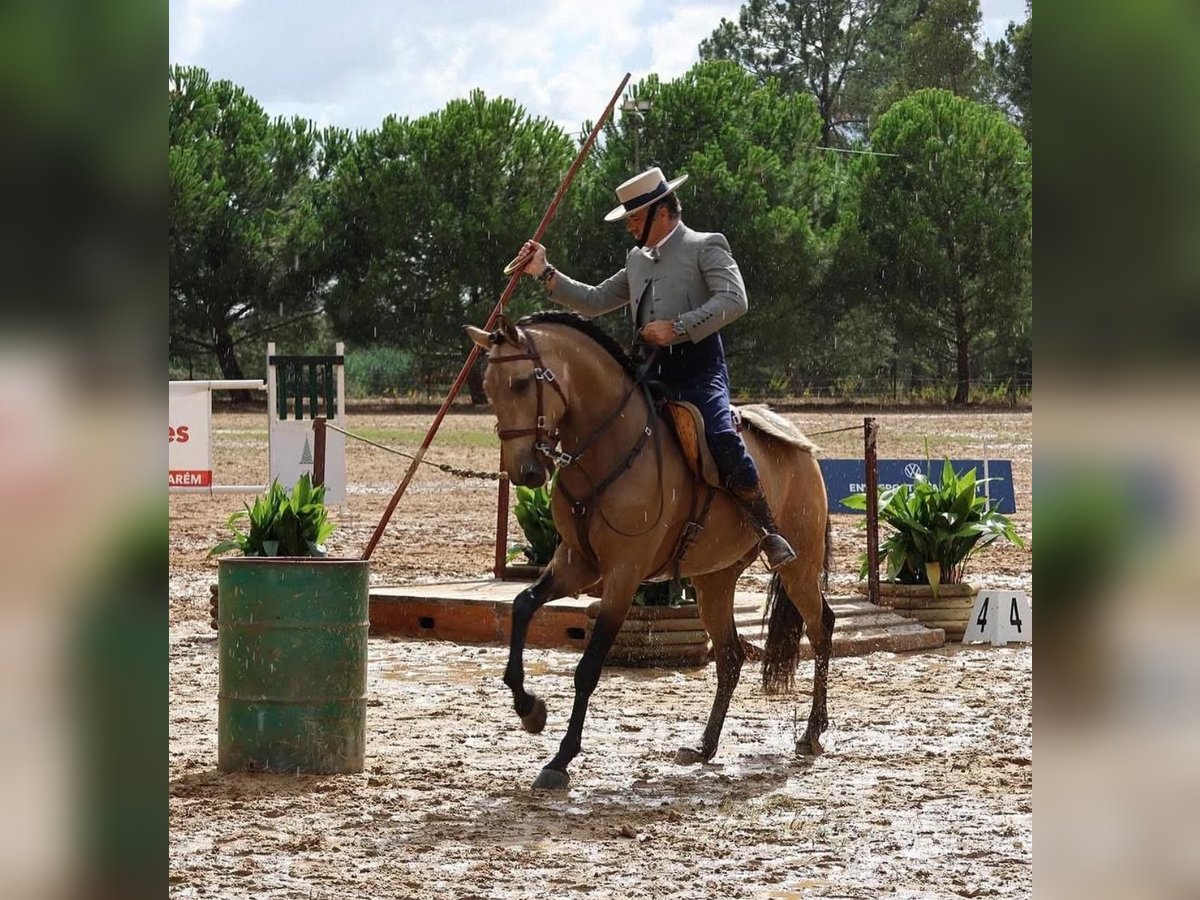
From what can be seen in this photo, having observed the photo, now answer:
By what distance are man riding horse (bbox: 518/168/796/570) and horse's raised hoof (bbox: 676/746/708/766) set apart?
899mm

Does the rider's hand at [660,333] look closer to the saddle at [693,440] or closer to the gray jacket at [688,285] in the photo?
the gray jacket at [688,285]

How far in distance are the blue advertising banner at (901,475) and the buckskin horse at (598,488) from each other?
258 inches

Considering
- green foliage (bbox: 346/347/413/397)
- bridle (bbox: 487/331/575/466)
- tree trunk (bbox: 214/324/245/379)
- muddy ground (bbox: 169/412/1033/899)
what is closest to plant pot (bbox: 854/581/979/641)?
muddy ground (bbox: 169/412/1033/899)

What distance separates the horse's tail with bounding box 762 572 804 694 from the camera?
784cm

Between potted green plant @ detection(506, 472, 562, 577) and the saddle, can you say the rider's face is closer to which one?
the saddle

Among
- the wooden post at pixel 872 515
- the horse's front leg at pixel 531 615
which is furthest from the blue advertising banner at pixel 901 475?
the horse's front leg at pixel 531 615

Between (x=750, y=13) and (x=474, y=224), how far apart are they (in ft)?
80.3

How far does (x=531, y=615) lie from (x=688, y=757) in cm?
107

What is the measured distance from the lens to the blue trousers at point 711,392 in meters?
6.92

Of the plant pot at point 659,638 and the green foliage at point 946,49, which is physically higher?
the green foliage at point 946,49
